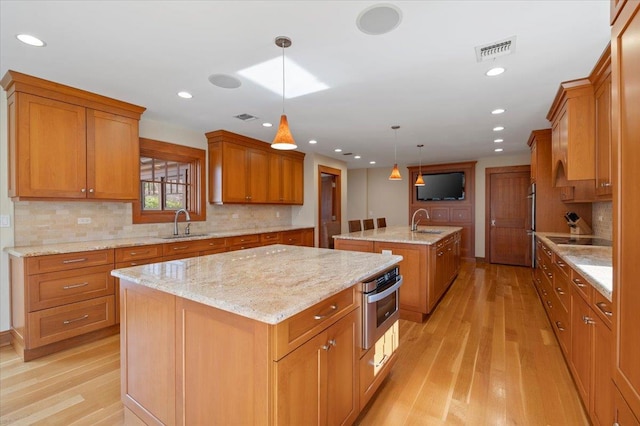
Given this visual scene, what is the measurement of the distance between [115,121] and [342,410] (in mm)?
3544

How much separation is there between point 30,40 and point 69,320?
2.28 m

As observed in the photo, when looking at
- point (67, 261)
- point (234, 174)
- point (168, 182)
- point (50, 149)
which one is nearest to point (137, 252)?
point (67, 261)

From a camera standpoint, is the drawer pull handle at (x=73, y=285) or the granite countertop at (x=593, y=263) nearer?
the granite countertop at (x=593, y=263)

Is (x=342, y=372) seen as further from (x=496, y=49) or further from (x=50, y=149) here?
(x=50, y=149)

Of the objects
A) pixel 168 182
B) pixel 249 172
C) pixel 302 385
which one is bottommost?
pixel 302 385

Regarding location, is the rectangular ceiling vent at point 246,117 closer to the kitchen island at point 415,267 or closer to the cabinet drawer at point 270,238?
the cabinet drawer at point 270,238

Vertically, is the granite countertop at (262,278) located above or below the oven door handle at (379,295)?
above

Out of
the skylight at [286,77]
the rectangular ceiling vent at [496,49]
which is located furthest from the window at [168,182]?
the rectangular ceiling vent at [496,49]

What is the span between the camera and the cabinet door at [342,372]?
1.40 metres

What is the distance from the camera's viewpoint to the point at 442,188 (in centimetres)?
721

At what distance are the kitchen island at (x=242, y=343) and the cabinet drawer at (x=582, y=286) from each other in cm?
114

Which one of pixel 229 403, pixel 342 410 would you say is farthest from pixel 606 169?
pixel 229 403

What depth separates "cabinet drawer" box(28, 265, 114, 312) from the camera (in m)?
2.48

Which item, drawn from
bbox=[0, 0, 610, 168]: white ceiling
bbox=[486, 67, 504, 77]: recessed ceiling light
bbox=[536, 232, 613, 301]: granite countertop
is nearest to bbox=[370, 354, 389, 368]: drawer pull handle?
bbox=[536, 232, 613, 301]: granite countertop
